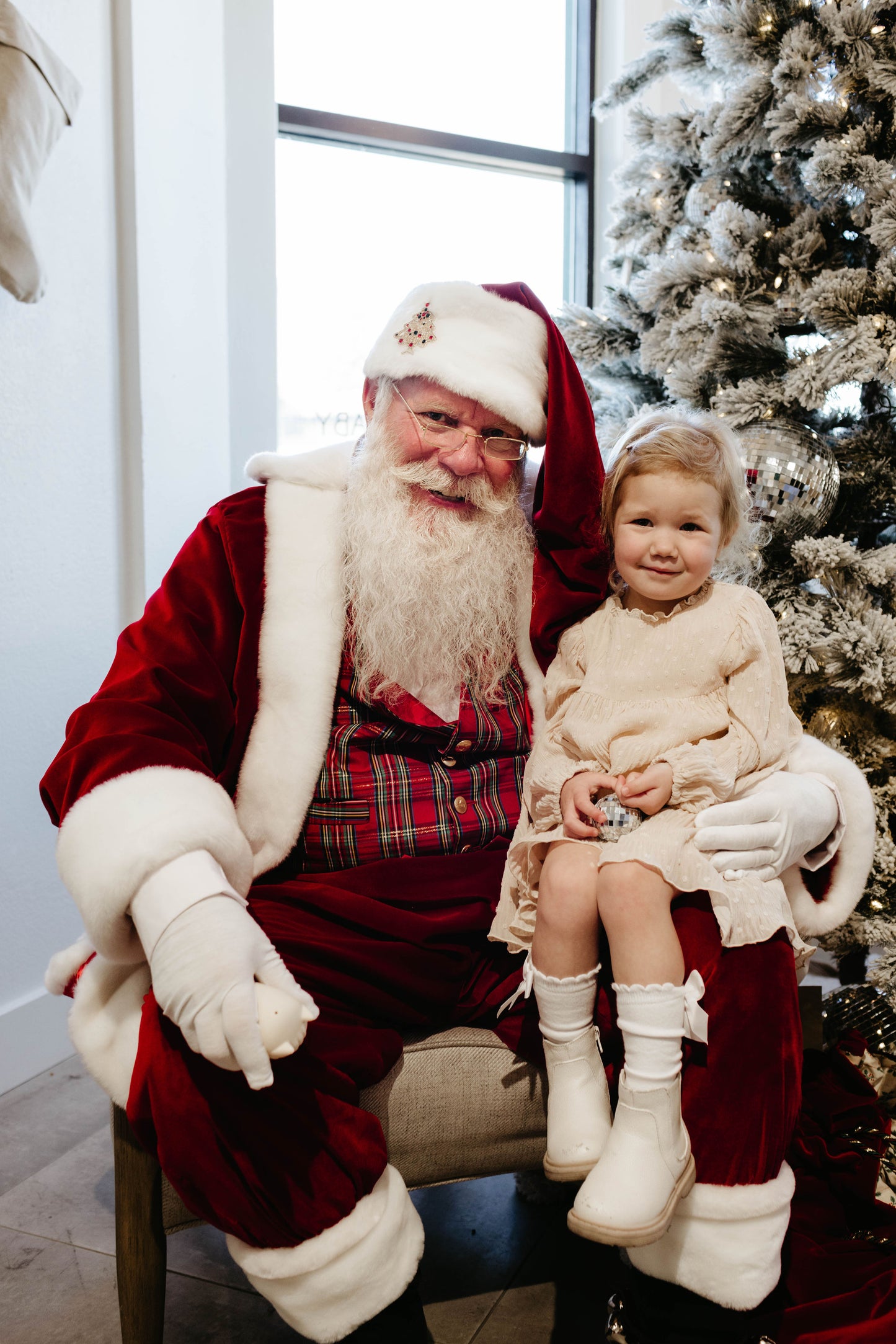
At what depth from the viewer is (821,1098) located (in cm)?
168

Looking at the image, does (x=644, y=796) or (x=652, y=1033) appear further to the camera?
(x=644, y=796)

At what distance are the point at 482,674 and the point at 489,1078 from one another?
65 cm

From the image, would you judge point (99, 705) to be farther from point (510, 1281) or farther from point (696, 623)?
point (510, 1281)

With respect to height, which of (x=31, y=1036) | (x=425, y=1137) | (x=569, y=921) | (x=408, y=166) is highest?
(x=408, y=166)

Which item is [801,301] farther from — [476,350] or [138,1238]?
[138,1238]

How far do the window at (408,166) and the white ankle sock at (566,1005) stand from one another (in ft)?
7.46

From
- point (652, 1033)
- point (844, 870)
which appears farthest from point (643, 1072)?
point (844, 870)

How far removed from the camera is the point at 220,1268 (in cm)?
175

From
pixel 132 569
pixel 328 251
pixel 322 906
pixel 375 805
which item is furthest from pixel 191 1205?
pixel 328 251

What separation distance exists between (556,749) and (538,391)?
62cm

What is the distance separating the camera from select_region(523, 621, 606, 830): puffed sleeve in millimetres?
1497

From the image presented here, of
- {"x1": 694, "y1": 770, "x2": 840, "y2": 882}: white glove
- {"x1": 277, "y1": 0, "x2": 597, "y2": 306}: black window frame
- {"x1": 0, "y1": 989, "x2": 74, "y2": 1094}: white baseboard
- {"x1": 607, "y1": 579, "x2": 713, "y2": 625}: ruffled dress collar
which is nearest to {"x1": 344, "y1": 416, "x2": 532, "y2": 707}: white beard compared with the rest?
{"x1": 607, "y1": 579, "x2": 713, "y2": 625}: ruffled dress collar

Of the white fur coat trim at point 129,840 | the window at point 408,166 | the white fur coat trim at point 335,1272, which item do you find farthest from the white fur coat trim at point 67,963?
the window at point 408,166

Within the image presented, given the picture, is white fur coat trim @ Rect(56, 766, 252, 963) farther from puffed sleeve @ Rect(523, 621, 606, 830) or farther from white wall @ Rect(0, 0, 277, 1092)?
white wall @ Rect(0, 0, 277, 1092)
